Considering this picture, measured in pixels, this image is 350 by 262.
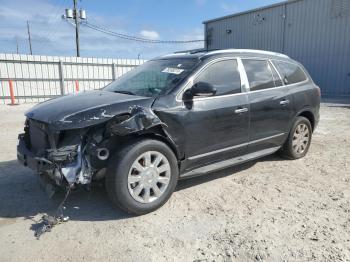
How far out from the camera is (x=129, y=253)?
2721 mm

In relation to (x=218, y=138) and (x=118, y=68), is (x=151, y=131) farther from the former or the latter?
(x=118, y=68)

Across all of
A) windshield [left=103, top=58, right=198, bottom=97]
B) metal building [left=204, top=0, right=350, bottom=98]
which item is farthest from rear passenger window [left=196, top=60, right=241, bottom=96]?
metal building [left=204, top=0, right=350, bottom=98]

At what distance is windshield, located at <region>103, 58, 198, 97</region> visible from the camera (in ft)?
12.5

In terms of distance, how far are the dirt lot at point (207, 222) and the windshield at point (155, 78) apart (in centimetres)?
133

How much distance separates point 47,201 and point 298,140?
398cm

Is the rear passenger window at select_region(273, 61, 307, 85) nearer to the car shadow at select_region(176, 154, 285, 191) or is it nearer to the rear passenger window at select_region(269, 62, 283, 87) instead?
the rear passenger window at select_region(269, 62, 283, 87)

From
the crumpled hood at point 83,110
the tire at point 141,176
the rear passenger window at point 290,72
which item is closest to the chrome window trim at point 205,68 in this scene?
the crumpled hood at point 83,110

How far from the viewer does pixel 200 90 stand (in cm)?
359

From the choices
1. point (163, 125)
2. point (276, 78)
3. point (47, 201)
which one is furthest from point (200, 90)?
point (47, 201)

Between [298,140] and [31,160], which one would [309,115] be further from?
[31,160]

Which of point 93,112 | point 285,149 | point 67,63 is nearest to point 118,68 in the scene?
point 67,63

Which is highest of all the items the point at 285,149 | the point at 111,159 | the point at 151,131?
the point at 151,131

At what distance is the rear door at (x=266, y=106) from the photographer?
4.38m

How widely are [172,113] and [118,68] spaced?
15.2 m
